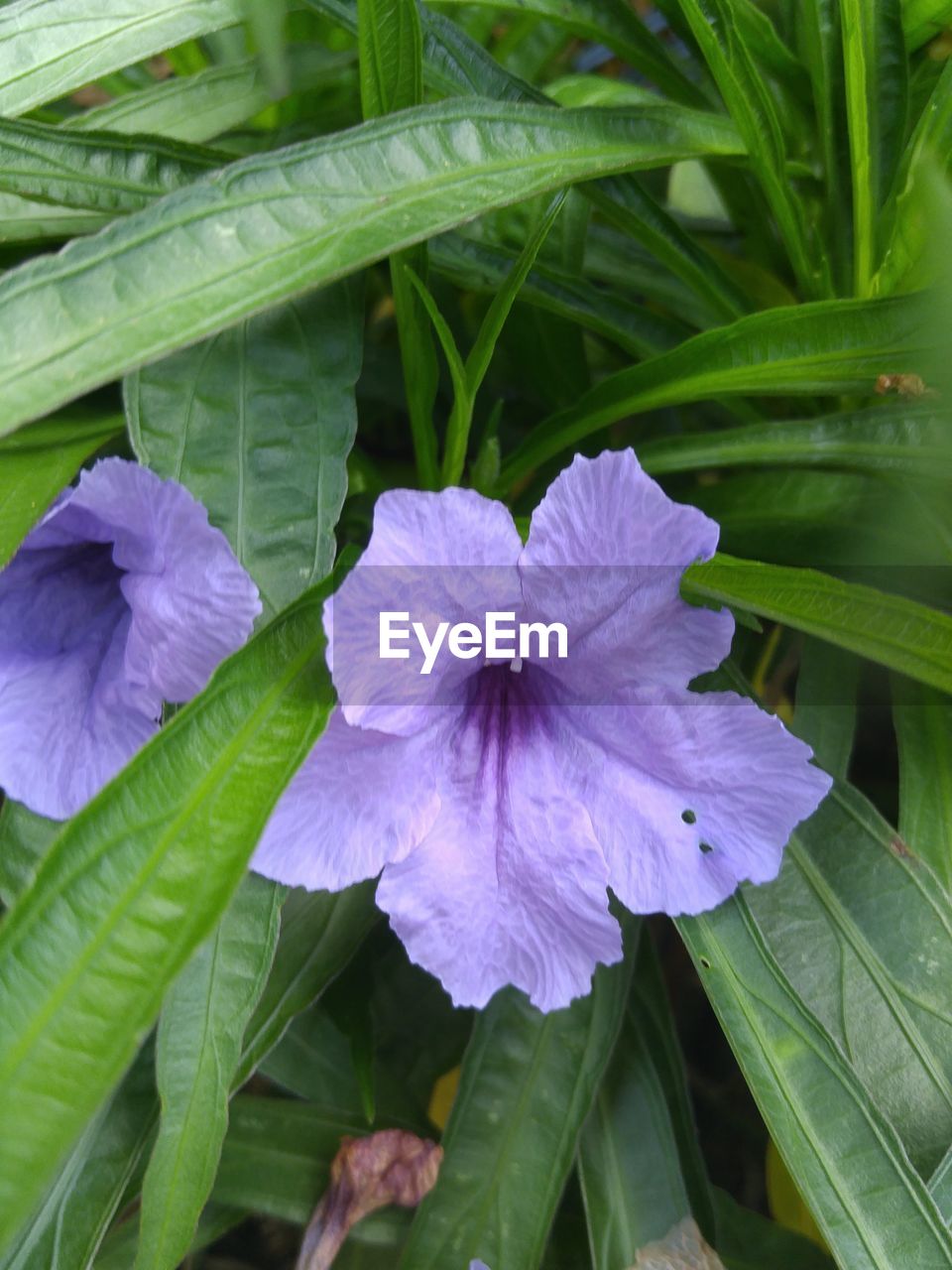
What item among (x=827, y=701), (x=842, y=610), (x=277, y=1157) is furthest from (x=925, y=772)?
(x=277, y=1157)

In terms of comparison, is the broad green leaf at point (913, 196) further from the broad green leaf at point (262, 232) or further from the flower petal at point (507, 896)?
the flower petal at point (507, 896)

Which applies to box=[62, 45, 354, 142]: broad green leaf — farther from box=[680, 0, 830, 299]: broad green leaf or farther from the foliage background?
box=[680, 0, 830, 299]: broad green leaf

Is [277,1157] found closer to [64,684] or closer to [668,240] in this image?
[64,684]

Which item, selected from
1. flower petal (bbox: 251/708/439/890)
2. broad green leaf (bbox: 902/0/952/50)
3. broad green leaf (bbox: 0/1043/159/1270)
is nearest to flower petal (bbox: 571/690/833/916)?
flower petal (bbox: 251/708/439/890)

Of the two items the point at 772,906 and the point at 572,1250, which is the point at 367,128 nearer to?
the point at 772,906

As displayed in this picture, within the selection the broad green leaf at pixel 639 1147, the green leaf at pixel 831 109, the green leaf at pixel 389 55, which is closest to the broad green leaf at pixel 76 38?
the green leaf at pixel 389 55

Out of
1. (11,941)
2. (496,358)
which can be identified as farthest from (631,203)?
(11,941)

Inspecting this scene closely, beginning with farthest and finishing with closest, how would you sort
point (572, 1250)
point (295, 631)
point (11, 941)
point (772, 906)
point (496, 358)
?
point (496, 358), point (572, 1250), point (772, 906), point (295, 631), point (11, 941)
